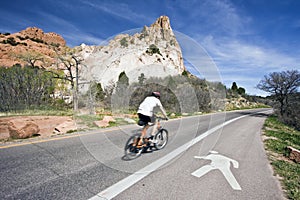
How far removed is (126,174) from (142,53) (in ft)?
17.1

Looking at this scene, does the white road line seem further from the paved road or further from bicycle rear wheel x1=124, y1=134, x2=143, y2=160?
bicycle rear wheel x1=124, y1=134, x2=143, y2=160

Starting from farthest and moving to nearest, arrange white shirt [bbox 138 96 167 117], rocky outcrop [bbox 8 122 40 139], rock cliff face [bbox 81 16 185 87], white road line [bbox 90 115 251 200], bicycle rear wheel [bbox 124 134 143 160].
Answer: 1. rock cliff face [bbox 81 16 185 87]
2. rocky outcrop [bbox 8 122 40 139]
3. white shirt [bbox 138 96 167 117]
4. bicycle rear wheel [bbox 124 134 143 160]
5. white road line [bbox 90 115 251 200]

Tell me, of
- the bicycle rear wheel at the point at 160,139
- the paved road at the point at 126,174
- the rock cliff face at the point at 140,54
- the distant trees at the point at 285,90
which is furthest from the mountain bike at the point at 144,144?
the distant trees at the point at 285,90

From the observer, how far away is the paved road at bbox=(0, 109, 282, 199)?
253cm

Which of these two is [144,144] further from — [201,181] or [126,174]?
[201,181]

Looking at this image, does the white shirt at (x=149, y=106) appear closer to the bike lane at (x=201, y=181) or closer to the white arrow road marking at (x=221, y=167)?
the bike lane at (x=201, y=181)

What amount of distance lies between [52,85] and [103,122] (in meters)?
10.8

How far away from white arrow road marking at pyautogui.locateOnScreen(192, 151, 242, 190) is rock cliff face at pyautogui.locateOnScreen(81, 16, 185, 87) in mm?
3921

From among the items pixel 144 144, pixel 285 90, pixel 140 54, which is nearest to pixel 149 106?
pixel 144 144

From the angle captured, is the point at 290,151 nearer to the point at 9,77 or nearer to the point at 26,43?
the point at 9,77

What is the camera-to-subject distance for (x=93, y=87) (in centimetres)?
1161

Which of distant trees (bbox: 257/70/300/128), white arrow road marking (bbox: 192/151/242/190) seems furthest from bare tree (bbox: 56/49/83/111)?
distant trees (bbox: 257/70/300/128)

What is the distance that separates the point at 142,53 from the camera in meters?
7.17

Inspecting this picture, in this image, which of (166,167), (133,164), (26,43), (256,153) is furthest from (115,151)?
(26,43)
